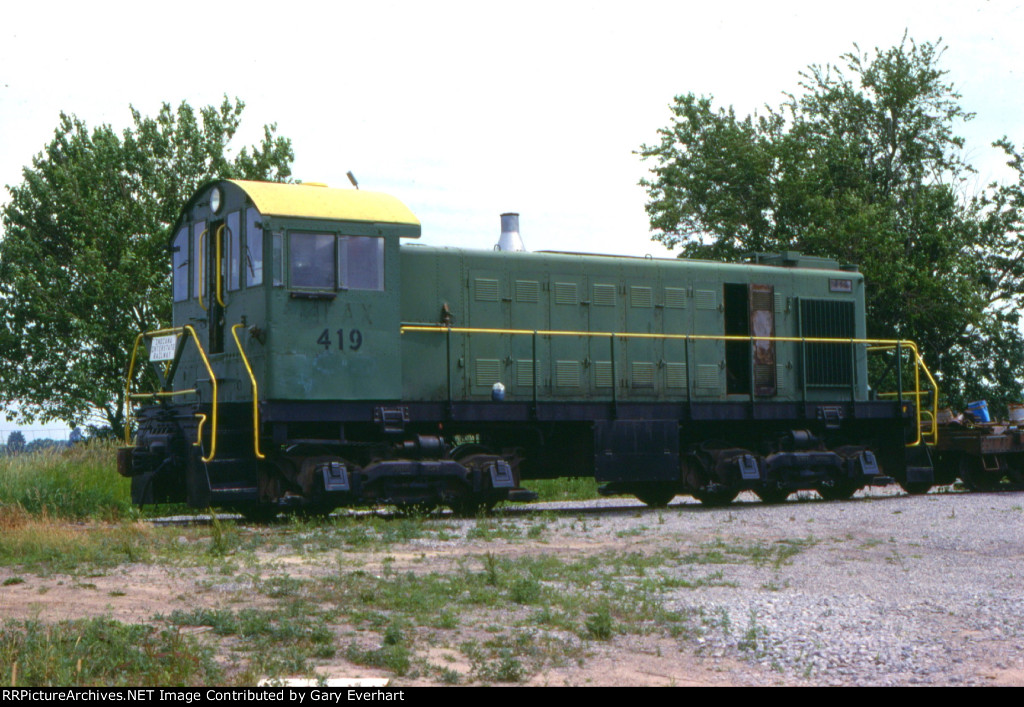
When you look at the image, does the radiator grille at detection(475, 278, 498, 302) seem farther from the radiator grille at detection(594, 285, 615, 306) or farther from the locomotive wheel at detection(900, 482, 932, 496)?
the locomotive wheel at detection(900, 482, 932, 496)

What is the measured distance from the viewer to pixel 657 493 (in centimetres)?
1731

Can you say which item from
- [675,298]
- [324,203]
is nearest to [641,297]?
[675,298]

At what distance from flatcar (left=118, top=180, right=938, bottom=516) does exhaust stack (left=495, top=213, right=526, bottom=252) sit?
7 centimetres

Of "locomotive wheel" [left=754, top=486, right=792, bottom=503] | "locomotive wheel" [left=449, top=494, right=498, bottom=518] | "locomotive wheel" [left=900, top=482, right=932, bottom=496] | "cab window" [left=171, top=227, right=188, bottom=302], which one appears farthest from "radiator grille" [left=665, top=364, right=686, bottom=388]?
"cab window" [left=171, top=227, right=188, bottom=302]

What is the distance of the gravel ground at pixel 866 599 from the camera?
6199mm

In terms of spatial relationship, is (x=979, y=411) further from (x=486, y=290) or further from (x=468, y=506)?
(x=468, y=506)

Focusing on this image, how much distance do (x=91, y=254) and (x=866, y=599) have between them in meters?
26.3

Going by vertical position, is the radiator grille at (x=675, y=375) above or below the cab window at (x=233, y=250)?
below

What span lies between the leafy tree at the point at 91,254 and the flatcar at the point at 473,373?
16350 millimetres

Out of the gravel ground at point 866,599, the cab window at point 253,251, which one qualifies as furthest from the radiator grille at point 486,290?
the gravel ground at point 866,599

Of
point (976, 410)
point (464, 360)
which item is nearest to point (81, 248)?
point (464, 360)

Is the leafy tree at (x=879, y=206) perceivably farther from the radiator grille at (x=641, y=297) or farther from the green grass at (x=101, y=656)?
the green grass at (x=101, y=656)
